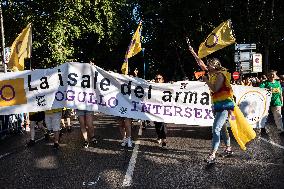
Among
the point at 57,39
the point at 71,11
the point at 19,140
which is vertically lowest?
the point at 19,140

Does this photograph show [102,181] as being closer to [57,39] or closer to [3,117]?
[3,117]

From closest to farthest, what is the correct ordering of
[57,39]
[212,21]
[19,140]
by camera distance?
1. [19,140]
2. [57,39]
3. [212,21]

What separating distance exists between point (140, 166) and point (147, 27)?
31.9 m

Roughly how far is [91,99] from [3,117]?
440cm

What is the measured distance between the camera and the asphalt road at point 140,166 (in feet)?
21.8

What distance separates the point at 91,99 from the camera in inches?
408

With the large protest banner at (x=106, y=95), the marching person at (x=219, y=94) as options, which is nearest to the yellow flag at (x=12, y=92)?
the large protest banner at (x=106, y=95)

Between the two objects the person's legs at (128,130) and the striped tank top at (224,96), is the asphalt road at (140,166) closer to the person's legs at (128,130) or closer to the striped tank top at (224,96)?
the person's legs at (128,130)

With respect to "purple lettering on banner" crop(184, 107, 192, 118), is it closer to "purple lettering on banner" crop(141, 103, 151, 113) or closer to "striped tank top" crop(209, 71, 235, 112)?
"purple lettering on banner" crop(141, 103, 151, 113)

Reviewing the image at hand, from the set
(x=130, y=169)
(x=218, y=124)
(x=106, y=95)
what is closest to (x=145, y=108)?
(x=106, y=95)

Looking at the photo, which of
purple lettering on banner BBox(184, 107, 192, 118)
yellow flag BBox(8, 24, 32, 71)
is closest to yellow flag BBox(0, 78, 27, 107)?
yellow flag BBox(8, 24, 32, 71)

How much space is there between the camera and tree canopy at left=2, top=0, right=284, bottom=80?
987 inches

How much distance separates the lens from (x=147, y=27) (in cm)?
3903

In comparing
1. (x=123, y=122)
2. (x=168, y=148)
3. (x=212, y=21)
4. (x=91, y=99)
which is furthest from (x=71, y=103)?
(x=212, y=21)
